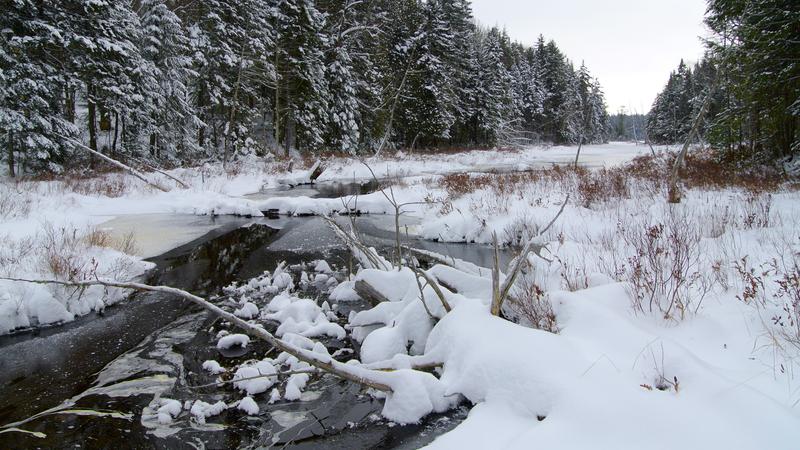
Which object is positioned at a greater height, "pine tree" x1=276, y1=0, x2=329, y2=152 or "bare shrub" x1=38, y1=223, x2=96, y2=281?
"pine tree" x1=276, y1=0, x2=329, y2=152

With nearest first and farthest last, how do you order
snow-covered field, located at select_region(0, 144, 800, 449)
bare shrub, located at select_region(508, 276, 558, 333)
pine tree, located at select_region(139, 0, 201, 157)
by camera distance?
snow-covered field, located at select_region(0, 144, 800, 449), bare shrub, located at select_region(508, 276, 558, 333), pine tree, located at select_region(139, 0, 201, 157)

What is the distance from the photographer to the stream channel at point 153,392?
3.22 meters

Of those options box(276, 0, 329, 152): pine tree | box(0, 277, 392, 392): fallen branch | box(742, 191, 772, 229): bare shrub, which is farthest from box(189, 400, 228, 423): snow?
box(276, 0, 329, 152): pine tree

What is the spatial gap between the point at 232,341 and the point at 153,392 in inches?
38.1

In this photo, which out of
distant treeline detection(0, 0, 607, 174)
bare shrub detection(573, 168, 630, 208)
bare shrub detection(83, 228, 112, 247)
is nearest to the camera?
bare shrub detection(83, 228, 112, 247)

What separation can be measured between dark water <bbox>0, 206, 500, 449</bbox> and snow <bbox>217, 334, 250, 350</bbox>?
116 millimetres

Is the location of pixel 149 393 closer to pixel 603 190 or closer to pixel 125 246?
pixel 125 246

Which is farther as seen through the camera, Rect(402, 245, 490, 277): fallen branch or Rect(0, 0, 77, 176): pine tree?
Rect(0, 0, 77, 176): pine tree

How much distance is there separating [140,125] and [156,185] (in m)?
7.79

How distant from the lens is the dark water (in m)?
3.21

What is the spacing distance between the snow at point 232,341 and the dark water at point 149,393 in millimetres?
116

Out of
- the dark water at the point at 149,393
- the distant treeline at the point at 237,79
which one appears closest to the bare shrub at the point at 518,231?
the dark water at the point at 149,393

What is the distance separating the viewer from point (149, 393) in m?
3.82

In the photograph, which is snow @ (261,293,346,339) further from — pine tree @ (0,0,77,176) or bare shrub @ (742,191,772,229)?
pine tree @ (0,0,77,176)
